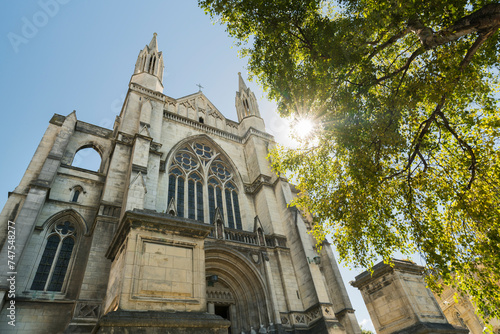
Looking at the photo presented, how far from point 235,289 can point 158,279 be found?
9.15 meters

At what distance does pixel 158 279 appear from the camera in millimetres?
4309

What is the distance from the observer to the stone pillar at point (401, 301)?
8.57 metres

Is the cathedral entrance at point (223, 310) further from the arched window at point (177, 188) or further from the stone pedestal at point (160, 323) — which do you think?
the stone pedestal at point (160, 323)

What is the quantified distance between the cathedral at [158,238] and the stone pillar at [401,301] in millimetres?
2168

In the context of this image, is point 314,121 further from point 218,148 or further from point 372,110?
point 218,148

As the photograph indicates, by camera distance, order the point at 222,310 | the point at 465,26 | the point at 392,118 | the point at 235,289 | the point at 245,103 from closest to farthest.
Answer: the point at 465,26
the point at 392,118
the point at 222,310
the point at 235,289
the point at 245,103

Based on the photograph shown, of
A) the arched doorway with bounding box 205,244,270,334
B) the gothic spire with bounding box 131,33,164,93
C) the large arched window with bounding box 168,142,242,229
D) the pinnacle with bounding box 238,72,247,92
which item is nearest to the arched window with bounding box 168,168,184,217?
the large arched window with bounding box 168,142,242,229

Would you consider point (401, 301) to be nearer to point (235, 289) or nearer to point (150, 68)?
point (235, 289)

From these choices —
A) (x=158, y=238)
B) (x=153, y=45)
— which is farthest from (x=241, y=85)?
(x=158, y=238)

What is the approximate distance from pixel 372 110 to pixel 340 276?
10146 millimetres

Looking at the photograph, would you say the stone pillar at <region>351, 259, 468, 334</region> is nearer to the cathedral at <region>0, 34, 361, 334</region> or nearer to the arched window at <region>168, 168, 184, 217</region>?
the cathedral at <region>0, 34, 361, 334</region>

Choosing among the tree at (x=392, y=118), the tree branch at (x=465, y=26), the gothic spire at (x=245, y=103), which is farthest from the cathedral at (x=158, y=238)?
the tree branch at (x=465, y=26)

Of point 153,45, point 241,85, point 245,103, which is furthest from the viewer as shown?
point 241,85

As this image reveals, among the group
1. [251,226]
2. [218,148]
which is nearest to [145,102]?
[218,148]
